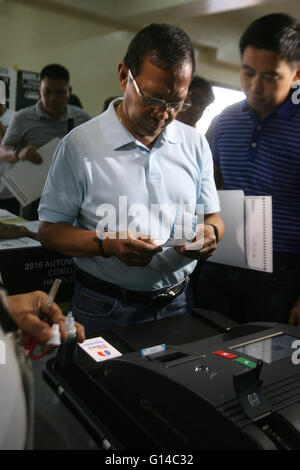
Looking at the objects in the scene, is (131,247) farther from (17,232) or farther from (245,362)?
(17,232)

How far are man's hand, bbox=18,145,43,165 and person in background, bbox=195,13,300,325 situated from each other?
590 mm

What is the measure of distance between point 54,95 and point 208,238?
2.30 ft

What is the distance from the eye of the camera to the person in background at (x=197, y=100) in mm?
1477

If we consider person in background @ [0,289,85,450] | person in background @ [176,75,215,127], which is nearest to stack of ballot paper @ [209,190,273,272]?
person in background @ [176,75,215,127]

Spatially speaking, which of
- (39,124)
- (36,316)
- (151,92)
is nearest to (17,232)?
(39,124)

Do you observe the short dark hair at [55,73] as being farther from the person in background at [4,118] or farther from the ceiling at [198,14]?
the ceiling at [198,14]

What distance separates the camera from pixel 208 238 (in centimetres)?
112

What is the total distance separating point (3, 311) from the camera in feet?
1.41

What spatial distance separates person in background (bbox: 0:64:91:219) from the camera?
122 centimetres

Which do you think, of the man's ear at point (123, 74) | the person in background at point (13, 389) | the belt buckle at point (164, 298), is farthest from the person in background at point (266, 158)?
the person in background at point (13, 389)

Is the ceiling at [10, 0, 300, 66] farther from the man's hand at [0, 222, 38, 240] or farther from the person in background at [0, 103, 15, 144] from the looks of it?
the man's hand at [0, 222, 38, 240]
